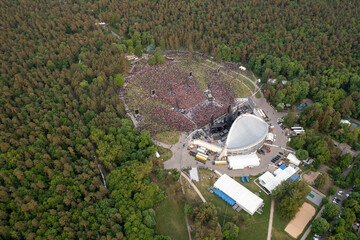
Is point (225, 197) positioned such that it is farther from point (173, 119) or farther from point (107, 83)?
point (107, 83)

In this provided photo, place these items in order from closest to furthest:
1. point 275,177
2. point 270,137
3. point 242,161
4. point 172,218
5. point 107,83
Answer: point 172,218 → point 275,177 → point 242,161 → point 270,137 → point 107,83

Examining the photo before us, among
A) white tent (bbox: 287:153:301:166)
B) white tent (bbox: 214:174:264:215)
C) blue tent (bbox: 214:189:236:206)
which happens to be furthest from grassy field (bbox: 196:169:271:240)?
white tent (bbox: 287:153:301:166)

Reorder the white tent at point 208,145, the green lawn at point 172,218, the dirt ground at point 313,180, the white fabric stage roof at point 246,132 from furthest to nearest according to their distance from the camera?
the white tent at point 208,145, the white fabric stage roof at point 246,132, the dirt ground at point 313,180, the green lawn at point 172,218

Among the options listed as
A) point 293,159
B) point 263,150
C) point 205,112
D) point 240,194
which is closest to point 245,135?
point 263,150

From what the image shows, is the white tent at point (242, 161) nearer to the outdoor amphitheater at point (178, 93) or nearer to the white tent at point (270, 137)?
the white tent at point (270, 137)

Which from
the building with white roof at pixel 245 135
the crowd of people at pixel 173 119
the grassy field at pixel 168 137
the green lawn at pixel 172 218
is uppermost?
the building with white roof at pixel 245 135

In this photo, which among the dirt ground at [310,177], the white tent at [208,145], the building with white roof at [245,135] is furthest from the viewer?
the white tent at [208,145]

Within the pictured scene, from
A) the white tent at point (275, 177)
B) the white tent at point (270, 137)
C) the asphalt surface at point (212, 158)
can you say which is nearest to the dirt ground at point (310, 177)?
the white tent at point (275, 177)
